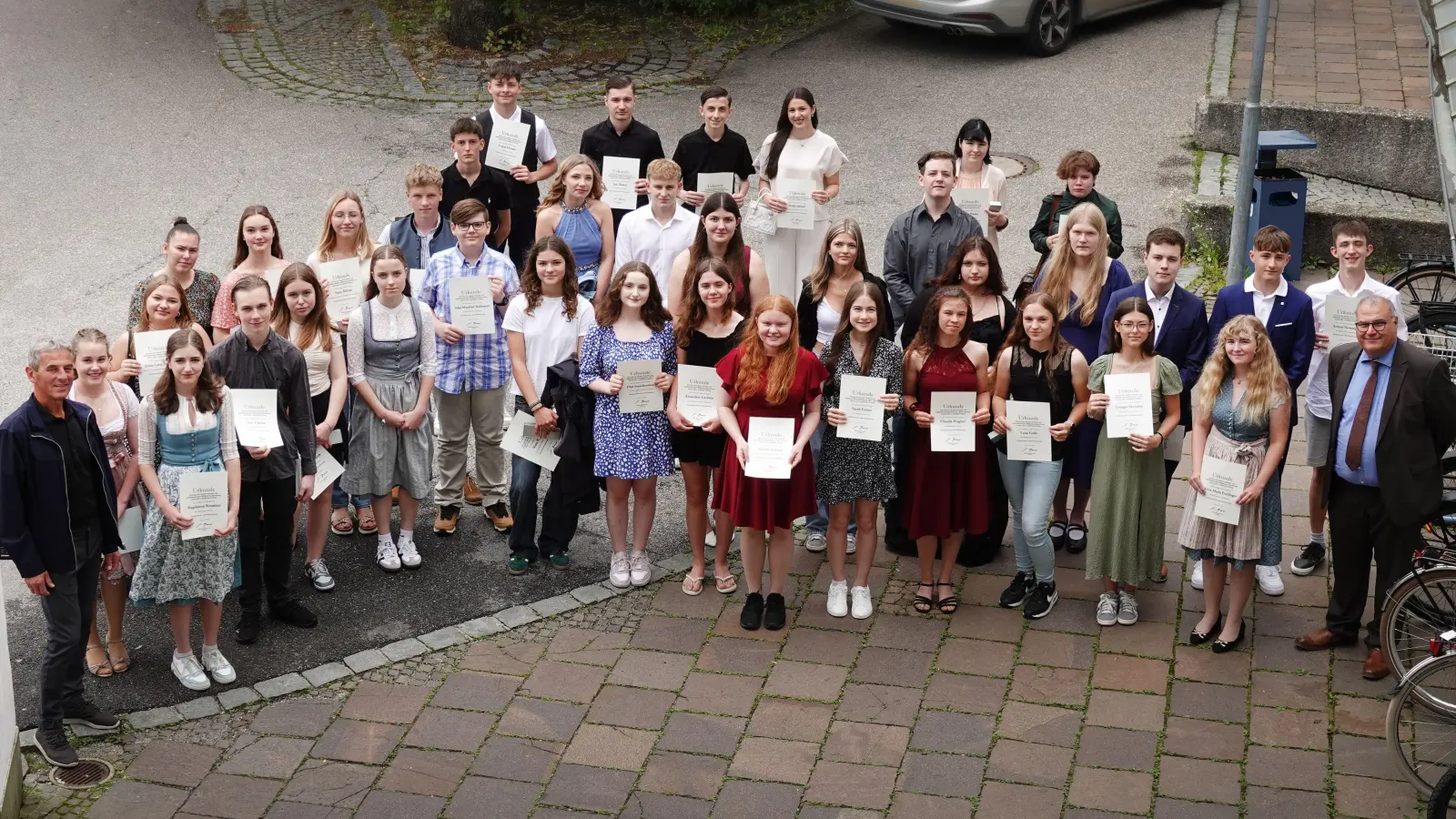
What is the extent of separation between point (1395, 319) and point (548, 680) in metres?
4.49

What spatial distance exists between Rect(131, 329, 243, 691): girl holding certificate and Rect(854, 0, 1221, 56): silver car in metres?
11.1

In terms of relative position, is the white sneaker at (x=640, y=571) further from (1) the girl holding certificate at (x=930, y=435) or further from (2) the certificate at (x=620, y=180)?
(2) the certificate at (x=620, y=180)

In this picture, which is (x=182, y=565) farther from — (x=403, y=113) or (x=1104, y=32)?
(x=1104, y=32)

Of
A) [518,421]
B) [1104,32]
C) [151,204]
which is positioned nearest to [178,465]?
[518,421]

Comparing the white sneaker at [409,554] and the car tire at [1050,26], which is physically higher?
the car tire at [1050,26]

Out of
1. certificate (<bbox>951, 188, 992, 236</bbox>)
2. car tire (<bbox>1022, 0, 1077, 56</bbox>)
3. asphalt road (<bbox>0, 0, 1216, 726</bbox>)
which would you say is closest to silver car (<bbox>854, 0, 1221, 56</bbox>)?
car tire (<bbox>1022, 0, 1077, 56</bbox>)

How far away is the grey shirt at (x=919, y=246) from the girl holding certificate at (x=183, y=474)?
392 centimetres

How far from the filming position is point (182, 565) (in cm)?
774

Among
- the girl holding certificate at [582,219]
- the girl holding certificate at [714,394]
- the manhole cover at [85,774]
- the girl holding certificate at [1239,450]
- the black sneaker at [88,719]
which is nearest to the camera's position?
the manhole cover at [85,774]

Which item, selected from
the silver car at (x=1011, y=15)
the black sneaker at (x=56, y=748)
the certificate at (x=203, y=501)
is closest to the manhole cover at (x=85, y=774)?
the black sneaker at (x=56, y=748)

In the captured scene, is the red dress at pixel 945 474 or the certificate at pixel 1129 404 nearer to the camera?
the certificate at pixel 1129 404

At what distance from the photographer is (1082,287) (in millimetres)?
8805

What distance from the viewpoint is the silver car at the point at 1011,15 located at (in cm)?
1686

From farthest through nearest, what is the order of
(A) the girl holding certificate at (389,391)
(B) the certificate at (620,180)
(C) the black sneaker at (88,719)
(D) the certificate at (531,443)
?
(B) the certificate at (620,180), (D) the certificate at (531,443), (A) the girl holding certificate at (389,391), (C) the black sneaker at (88,719)
